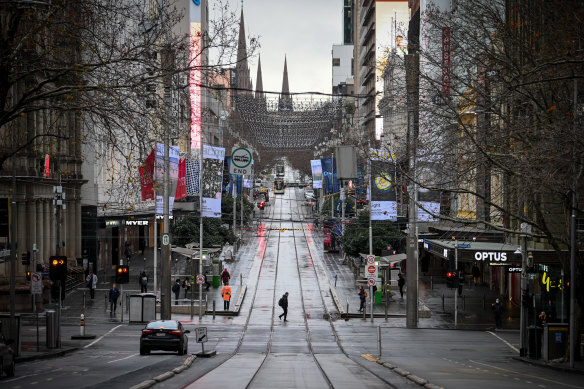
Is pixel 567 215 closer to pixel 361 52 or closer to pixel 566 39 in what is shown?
pixel 566 39

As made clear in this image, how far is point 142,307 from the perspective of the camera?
1624 inches

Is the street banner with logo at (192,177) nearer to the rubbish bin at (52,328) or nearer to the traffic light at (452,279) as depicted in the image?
the traffic light at (452,279)

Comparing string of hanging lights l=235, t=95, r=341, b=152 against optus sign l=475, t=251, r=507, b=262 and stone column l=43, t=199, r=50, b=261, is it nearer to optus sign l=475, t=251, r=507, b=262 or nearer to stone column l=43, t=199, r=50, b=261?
stone column l=43, t=199, r=50, b=261

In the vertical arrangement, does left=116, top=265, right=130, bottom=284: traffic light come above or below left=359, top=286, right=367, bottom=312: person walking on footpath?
above

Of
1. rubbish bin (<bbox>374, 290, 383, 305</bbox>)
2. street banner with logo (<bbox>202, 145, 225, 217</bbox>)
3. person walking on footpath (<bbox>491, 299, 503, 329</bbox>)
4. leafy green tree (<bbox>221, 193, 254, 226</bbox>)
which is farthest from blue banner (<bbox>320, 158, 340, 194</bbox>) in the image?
person walking on footpath (<bbox>491, 299, 503, 329</bbox>)

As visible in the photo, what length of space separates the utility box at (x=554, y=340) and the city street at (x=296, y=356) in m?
1.41

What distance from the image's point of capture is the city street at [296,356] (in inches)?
775

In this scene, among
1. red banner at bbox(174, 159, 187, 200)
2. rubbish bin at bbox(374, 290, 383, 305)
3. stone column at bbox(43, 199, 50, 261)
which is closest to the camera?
red banner at bbox(174, 159, 187, 200)

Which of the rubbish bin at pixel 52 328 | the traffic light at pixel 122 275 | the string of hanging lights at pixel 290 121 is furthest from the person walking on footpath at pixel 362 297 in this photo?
the string of hanging lights at pixel 290 121

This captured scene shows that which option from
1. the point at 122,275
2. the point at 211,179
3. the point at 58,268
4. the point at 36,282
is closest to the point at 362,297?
the point at 211,179

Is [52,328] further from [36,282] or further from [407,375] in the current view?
[407,375]

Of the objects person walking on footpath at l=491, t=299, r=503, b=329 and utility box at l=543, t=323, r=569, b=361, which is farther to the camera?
person walking on footpath at l=491, t=299, r=503, b=329

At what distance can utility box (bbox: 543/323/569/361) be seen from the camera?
28.1m

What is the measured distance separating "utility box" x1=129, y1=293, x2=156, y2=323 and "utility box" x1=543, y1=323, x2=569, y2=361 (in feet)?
66.5
